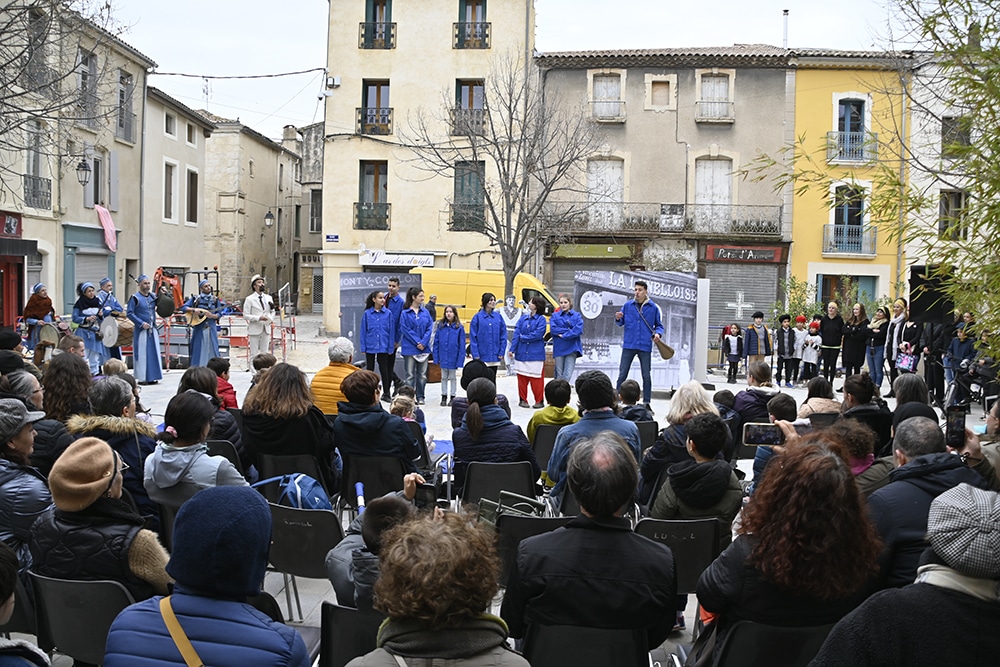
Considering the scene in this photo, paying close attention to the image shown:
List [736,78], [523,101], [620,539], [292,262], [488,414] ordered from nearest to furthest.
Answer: [620,539], [488,414], [523,101], [736,78], [292,262]

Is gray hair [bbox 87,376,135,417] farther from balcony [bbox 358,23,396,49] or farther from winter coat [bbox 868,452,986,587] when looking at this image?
balcony [bbox 358,23,396,49]

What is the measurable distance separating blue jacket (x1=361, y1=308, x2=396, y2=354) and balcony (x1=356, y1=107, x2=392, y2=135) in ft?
60.3

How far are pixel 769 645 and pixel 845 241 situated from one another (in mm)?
30251

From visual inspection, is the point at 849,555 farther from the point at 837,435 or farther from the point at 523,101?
the point at 523,101

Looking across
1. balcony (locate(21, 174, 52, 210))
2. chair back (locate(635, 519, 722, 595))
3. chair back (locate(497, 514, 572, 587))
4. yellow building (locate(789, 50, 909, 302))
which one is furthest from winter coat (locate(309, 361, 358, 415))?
yellow building (locate(789, 50, 909, 302))

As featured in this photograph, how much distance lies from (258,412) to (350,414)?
0.59 meters

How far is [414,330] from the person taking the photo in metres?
13.7

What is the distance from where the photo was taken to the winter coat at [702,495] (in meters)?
4.47

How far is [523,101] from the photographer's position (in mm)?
28844

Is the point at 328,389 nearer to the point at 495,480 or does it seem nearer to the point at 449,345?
the point at 495,480

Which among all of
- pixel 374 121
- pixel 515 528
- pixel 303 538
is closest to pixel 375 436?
pixel 303 538

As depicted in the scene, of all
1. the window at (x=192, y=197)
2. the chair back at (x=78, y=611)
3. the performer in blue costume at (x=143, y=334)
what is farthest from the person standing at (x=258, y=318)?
the window at (x=192, y=197)

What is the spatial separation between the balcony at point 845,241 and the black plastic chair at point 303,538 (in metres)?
29.1

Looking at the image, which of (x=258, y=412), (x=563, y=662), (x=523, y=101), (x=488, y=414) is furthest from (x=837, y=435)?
(x=523, y=101)
